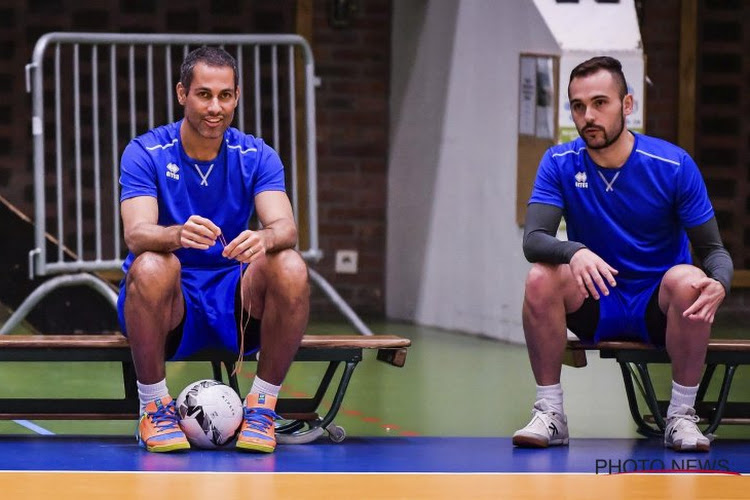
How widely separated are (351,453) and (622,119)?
1276mm

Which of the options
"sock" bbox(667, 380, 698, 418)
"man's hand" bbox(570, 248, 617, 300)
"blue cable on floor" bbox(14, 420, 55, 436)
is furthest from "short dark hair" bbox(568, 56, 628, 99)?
"blue cable on floor" bbox(14, 420, 55, 436)

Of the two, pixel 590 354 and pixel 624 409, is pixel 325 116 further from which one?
pixel 624 409

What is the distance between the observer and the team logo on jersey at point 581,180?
4418 millimetres

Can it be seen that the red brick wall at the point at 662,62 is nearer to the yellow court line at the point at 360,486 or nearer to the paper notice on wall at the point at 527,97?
the paper notice on wall at the point at 527,97

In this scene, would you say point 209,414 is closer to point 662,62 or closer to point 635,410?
point 635,410

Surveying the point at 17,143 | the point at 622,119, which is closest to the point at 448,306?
the point at 17,143

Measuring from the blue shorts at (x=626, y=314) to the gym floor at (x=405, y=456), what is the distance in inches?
13.3

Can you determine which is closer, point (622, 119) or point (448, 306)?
point (622, 119)

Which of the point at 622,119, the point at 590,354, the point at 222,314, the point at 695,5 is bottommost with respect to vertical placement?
the point at 590,354

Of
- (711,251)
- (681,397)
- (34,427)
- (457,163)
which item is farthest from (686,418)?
(457,163)

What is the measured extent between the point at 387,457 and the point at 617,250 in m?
0.97

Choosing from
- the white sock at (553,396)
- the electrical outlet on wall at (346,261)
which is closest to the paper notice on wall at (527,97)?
the electrical outlet on wall at (346,261)

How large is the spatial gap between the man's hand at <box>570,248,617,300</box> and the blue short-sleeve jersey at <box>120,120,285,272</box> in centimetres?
93

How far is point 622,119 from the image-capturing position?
439 centimetres
